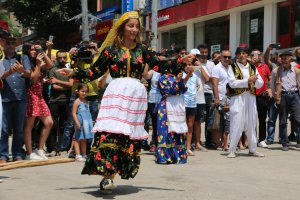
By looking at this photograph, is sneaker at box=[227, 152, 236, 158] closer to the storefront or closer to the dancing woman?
the dancing woman

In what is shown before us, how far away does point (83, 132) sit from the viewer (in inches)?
367

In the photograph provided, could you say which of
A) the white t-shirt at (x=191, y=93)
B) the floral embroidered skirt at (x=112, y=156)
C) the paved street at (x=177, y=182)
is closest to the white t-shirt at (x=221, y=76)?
A: the white t-shirt at (x=191, y=93)

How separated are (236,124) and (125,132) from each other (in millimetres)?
3974

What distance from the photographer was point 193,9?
2425cm

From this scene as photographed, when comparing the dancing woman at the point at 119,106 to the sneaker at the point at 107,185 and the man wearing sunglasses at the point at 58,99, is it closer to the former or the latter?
the sneaker at the point at 107,185

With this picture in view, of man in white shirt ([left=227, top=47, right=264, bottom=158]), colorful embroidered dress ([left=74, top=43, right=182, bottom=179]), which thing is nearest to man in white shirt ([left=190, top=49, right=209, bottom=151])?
man in white shirt ([left=227, top=47, right=264, bottom=158])

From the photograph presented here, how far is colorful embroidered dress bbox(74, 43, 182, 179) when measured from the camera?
601cm

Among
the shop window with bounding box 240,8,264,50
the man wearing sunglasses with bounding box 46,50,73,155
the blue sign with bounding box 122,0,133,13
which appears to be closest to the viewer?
the man wearing sunglasses with bounding box 46,50,73,155

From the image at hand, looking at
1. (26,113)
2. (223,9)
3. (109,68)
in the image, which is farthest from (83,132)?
(223,9)

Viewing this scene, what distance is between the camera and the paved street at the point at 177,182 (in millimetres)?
5996

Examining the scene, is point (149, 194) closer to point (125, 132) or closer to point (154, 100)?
point (125, 132)

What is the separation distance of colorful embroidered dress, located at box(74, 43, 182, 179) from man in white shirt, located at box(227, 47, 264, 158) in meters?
3.59

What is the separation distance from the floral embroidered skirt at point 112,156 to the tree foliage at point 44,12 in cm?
2833

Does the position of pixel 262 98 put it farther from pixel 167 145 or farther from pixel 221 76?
pixel 167 145
